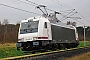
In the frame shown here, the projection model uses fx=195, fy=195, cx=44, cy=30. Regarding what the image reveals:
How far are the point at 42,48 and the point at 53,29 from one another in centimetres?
333

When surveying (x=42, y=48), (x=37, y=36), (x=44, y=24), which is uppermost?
(x=44, y=24)

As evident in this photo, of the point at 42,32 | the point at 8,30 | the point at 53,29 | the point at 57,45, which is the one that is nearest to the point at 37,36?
the point at 42,32

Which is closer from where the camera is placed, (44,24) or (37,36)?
(37,36)

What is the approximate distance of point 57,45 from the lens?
2180 cm

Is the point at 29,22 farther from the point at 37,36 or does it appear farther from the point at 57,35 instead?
the point at 57,35

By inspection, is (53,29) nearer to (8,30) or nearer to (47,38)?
(47,38)

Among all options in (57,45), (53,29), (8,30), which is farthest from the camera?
(8,30)

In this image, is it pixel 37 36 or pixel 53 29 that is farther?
pixel 53 29

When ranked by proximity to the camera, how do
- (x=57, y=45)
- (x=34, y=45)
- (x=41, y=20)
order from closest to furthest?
1. (x=34, y=45)
2. (x=41, y=20)
3. (x=57, y=45)

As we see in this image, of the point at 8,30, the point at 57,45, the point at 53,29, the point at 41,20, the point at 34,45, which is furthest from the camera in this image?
the point at 8,30

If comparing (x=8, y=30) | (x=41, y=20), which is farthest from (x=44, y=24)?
(x=8, y=30)

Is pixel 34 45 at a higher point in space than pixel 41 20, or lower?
lower

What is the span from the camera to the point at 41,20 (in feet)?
60.3

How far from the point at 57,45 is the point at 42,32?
449cm
